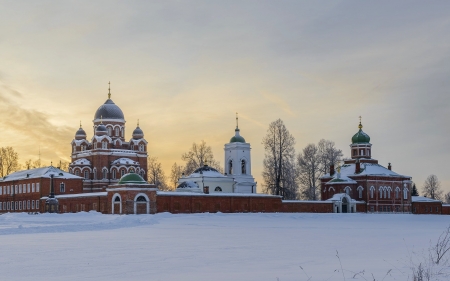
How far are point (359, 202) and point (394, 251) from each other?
160 ft

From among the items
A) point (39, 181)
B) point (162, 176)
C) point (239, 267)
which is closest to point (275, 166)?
point (39, 181)

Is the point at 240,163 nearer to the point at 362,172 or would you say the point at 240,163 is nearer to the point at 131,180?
the point at 362,172

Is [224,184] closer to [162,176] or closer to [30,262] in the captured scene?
[162,176]

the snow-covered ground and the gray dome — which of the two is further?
the gray dome

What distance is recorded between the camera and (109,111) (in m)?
69.6

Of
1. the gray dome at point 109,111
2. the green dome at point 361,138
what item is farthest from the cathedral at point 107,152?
the green dome at point 361,138

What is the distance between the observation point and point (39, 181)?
2475 inches

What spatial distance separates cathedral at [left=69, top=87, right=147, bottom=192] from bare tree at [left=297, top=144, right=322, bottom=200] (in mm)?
19842

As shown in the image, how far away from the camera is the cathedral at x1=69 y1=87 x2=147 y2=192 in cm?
6700

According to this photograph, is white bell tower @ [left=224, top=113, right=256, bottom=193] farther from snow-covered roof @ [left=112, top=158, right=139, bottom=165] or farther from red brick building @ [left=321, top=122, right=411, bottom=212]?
snow-covered roof @ [left=112, top=158, right=139, bottom=165]

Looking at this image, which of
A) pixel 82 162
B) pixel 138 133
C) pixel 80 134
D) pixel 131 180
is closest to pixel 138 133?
pixel 138 133

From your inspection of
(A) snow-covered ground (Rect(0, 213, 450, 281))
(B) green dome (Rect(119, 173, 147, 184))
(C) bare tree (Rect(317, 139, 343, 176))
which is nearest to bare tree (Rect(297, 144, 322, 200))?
(C) bare tree (Rect(317, 139, 343, 176))

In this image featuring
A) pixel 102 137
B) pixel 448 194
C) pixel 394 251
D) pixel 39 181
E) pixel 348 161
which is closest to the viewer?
pixel 394 251

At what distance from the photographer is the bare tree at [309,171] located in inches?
2980
